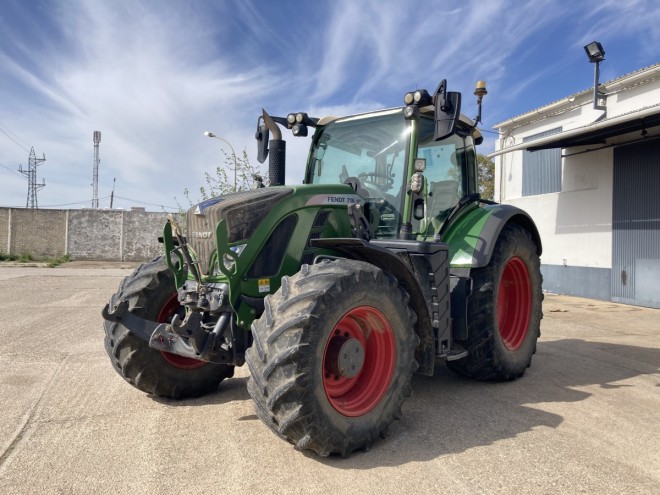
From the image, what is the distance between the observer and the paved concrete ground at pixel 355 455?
296cm

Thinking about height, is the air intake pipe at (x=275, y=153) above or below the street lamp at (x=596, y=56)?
below

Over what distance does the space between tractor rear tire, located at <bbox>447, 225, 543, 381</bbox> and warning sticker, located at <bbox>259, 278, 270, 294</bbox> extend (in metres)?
2.05

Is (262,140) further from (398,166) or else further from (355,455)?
(355,455)

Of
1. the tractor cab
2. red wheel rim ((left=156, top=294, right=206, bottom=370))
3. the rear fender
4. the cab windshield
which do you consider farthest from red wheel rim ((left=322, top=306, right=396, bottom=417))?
red wheel rim ((left=156, top=294, right=206, bottom=370))

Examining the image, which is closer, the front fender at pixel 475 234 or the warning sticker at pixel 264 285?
the warning sticker at pixel 264 285

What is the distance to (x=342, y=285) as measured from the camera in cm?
329

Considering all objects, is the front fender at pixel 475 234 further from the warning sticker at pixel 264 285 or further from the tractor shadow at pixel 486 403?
the warning sticker at pixel 264 285

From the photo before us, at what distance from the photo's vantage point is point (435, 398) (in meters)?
4.61

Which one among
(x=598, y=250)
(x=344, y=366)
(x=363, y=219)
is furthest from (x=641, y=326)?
Answer: (x=344, y=366)

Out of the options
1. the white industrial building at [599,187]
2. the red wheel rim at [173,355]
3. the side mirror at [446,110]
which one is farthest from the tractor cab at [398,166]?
the white industrial building at [599,187]

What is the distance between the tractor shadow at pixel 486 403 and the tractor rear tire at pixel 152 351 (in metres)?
1.66

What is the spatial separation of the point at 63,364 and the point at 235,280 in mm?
3229

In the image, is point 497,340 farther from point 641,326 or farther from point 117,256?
point 117,256

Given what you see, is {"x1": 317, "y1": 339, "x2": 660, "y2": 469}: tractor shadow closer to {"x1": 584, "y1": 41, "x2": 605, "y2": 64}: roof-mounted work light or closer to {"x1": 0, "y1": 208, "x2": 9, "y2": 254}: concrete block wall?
{"x1": 584, "y1": 41, "x2": 605, "y2": 64}: roof-mounted work light
